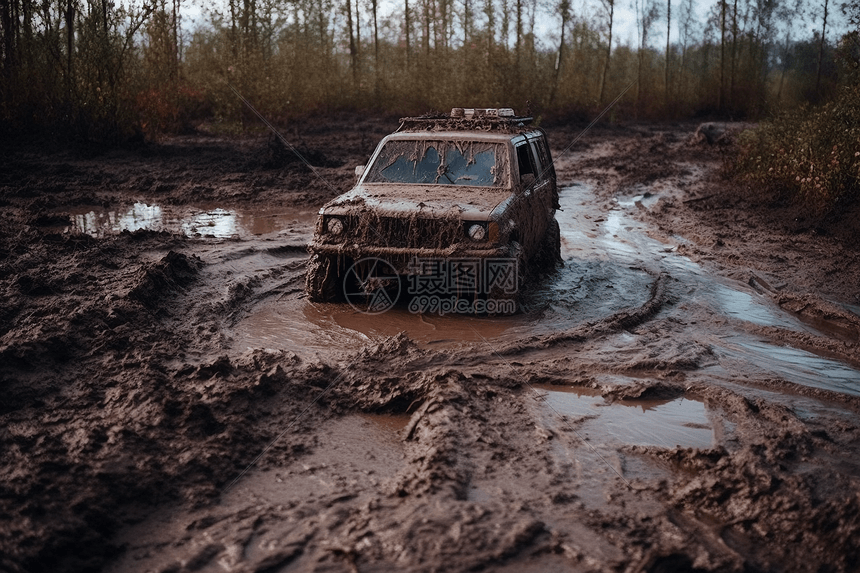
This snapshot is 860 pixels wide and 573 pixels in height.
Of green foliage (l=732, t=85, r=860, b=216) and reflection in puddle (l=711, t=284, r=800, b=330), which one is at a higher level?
green foliage (l=732, t=85, r=860, b=216)

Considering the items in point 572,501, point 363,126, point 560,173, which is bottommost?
point 572,501

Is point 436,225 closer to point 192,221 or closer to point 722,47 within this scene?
point 192,221

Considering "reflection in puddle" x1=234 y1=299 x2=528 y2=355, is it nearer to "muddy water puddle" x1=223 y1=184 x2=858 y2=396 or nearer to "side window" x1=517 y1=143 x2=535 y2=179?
"muddy water puddle" x1=223 y1=184 x2=858 y2=396

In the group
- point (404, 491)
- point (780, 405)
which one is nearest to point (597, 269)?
point (780, 405)

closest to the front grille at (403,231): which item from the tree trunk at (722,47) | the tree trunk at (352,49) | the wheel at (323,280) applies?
the wheel at (323,280)

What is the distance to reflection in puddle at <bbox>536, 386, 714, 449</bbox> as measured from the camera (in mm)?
4647

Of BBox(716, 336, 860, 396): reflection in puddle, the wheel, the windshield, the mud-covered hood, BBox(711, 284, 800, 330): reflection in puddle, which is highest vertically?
the windshield

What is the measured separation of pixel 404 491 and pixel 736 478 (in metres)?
1.77

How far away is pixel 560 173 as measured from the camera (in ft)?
62.9

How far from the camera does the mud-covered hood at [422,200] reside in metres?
6.68

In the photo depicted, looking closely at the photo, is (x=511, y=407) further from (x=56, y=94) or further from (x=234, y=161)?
(x=56, y=94)

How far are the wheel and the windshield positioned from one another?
42.9 inches

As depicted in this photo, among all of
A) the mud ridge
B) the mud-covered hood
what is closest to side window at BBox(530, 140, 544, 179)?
the mud-covered hood

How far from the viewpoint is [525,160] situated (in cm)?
816
